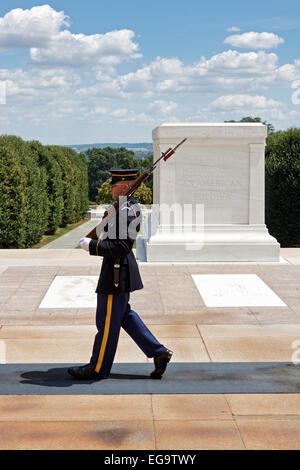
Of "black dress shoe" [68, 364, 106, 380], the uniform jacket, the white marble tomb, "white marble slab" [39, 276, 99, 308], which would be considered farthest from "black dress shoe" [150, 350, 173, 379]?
the white marble tomb

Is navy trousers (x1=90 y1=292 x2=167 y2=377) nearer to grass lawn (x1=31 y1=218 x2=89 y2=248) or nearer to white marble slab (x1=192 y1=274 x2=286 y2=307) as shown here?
white marble slab (x1=192 y1=274 x2=286 y2=307)

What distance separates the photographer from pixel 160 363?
4211 millimetres

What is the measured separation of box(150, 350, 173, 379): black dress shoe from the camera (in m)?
4.19

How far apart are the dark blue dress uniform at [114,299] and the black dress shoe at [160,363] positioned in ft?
0.07

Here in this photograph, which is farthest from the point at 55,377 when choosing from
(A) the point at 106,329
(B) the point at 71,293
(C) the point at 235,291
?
(C) the point at 235,291

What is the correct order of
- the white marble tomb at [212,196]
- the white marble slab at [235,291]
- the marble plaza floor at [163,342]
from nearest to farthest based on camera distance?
1. the marble plaza floor at [163,342]
2. the white marble slab at [235,291]
3. the white marble tomb at [212,196]

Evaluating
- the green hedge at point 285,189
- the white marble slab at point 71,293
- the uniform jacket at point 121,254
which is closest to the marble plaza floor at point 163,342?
the white marble slab at point 71,293

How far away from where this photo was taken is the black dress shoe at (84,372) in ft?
13.8

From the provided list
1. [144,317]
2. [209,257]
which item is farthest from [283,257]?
[144,317]

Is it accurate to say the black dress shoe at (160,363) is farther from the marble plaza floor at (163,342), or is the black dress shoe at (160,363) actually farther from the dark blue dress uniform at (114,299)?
the marble plaza floor at (163,342)

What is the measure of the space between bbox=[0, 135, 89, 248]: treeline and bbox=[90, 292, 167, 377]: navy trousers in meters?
12.5

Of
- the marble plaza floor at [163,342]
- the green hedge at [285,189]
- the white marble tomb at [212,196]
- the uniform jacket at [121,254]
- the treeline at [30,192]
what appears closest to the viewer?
the marble plaza floor at [163,342]

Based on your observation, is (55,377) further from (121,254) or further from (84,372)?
(121,254)

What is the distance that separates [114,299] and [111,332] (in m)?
0.22
